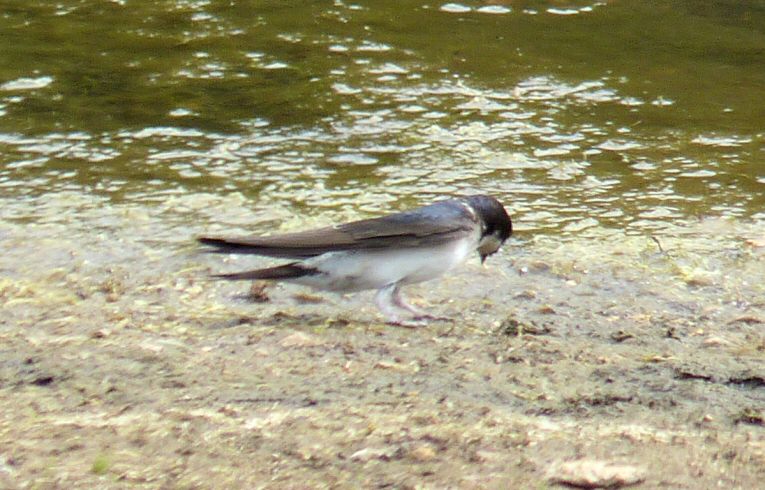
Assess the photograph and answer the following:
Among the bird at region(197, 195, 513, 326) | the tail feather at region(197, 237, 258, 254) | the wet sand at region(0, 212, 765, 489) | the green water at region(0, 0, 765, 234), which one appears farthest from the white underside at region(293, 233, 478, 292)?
the green water at region(0, 0, 765, 234)

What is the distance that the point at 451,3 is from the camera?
9453 millimetres

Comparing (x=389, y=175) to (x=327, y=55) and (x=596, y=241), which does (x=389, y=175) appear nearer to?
(x=596, y=241)

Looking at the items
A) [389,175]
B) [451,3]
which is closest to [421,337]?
[389,175]

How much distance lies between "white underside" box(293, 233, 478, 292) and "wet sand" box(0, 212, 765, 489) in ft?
0.47

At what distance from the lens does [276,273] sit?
4461 mm

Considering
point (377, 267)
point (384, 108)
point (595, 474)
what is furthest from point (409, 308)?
point (384, 108)

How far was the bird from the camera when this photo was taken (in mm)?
4496

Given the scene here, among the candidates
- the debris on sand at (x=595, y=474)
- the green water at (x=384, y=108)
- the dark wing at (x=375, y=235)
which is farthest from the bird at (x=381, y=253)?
the debris on sand at (x=595, y=474)

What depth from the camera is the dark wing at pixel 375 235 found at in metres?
4.47

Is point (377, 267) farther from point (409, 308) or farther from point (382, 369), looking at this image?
point (382, 369)

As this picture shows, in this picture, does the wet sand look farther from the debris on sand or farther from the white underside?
the white underside

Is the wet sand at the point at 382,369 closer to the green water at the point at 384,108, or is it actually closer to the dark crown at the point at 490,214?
the dark crown at the point at 490,214

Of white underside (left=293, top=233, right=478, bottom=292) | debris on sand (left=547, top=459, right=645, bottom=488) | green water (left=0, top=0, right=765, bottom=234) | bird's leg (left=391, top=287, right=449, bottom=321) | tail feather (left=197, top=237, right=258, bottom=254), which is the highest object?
tail feather (left=197, top=237, right=258, bottom=254)

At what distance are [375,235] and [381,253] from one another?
0.07 meters
